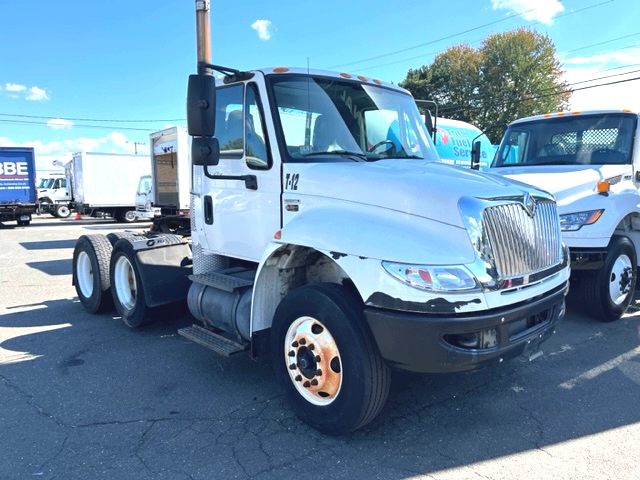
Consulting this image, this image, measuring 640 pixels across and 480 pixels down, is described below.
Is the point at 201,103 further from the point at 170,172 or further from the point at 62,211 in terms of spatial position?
the point at 62,211

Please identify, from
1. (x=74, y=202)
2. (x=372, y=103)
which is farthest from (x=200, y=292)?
(x=74, y=202)

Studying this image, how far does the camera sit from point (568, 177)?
5.95m

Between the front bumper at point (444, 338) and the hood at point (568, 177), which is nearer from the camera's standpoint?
the front bumper at point (444, 338)

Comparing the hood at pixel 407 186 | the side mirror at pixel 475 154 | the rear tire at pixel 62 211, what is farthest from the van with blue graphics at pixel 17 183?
the hood at pixel 407 186

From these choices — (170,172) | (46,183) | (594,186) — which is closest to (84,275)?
(170,172)

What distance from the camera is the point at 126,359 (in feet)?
16.2

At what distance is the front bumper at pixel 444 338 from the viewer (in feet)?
9.24

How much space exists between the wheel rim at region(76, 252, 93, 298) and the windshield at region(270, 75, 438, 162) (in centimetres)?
436

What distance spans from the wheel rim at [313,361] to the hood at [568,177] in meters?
3.51

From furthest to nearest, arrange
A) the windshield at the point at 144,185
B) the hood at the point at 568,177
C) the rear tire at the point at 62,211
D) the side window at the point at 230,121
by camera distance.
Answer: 1. the rear tire at the point at 62,211
2. the windshield at the point at 144,185
3. the hood at the point at 568,177
4. the side window at the point at 230,121

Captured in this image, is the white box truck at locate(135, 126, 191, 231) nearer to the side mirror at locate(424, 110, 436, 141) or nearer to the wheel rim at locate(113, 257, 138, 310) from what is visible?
the wheel rim at locate(113, 257, 138, 310)

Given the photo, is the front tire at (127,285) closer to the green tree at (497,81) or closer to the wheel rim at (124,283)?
the wheel rim at (124,283)

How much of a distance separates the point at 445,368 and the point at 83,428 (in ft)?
8.59

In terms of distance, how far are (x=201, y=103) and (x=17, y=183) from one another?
23354 mm
